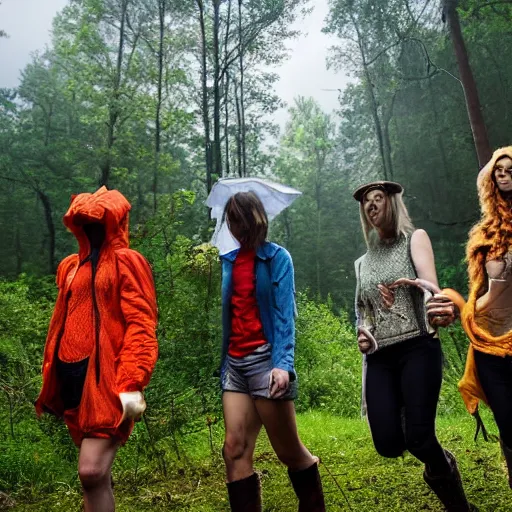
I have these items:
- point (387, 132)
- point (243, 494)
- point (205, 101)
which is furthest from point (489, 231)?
point (205, 101)

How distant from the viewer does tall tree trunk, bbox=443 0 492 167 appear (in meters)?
10.0

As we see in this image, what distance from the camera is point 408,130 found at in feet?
82.7

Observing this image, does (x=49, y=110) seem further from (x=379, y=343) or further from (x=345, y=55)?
(x=379, y=343)

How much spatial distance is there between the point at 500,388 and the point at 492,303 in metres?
0.38

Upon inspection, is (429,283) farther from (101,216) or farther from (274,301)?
(101,216)

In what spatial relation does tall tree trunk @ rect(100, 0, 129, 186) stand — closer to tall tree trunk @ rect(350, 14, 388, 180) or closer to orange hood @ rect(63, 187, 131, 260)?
tall tree trunk @ rect(350, 14, 388, 180)

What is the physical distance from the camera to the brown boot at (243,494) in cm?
276

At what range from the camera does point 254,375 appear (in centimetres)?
282

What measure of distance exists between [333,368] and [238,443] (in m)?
7.82

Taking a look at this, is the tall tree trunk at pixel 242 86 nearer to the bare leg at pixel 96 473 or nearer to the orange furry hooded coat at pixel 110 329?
the orange furry hooded coat at pixel 110 329

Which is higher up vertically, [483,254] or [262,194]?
[262,194]

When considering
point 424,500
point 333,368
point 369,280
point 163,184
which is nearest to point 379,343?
point 369,280

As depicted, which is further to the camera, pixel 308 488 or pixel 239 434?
pixel 308 488

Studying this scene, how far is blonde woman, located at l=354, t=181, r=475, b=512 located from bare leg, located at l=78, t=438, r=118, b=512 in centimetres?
136
